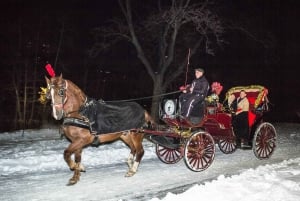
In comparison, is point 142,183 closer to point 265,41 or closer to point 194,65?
point 265,41

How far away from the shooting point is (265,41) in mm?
22578

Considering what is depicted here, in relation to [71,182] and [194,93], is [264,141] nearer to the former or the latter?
[194,93]

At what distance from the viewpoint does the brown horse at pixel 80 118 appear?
8.39 metres

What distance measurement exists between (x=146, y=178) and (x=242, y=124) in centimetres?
358

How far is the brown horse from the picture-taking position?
839cm

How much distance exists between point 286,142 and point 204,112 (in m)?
7.37

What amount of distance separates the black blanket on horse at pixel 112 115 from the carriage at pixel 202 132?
1.70 feet

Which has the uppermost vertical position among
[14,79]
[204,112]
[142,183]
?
[14,79]

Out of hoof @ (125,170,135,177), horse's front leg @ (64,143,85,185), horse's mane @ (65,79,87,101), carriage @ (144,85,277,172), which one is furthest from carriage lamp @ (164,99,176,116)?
horse's front leg @ (64,143,85,185)

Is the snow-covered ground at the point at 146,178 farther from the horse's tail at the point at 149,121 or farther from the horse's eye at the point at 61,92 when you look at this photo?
the horse's eye at the point at 61,92

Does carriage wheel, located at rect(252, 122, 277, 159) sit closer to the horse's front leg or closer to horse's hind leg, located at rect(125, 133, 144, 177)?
horse's hind leg, located at rect(125, 133, 144, 177)

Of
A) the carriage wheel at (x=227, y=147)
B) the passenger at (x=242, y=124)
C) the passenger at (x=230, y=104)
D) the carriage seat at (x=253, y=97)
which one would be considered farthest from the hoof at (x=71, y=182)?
the carriage wheel at (x=227, y=147)

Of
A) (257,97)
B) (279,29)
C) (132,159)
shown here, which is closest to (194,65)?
(279,29)

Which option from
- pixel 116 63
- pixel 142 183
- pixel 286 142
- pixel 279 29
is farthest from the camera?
pixel 116 63
